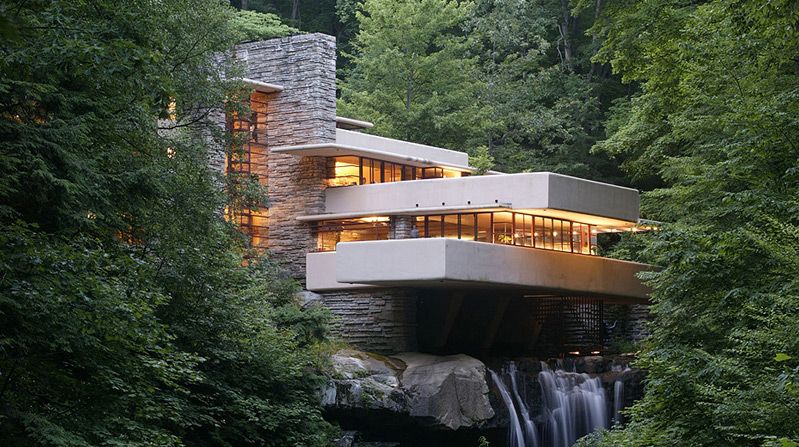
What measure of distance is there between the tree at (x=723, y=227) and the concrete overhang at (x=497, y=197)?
422 centimetres

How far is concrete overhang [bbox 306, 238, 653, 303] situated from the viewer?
27.2 m

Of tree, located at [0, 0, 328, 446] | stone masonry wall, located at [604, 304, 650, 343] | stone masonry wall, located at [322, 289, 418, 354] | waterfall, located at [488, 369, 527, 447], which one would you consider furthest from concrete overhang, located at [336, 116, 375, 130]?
tree, located at [0, 0, 328, 446]

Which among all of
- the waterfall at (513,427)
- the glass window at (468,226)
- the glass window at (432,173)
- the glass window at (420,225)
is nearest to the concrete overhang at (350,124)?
the glass window at (432,173)

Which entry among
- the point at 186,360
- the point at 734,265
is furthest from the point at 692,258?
the point at 186,360

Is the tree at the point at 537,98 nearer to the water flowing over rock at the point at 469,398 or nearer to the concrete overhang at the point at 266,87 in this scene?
the concrete overhang at the point at 266,87

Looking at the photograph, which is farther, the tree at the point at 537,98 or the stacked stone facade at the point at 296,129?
the tree at the point at 537,98

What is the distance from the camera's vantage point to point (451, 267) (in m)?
27.0

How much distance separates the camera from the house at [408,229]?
28906 mm

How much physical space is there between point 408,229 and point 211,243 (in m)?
12.4

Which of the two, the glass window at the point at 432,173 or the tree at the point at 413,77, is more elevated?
the tree at the point at 413,77

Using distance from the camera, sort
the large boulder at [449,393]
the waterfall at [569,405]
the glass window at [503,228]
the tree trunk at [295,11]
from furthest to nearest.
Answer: the tree trunk at [295,11] < the glass window at [503,228] < the waterfall at [569,405] < the large boulder at [449,393]

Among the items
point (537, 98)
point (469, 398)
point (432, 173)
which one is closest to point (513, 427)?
point (469, 398)

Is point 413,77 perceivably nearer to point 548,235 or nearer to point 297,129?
point 297,129

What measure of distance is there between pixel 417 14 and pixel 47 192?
100 ft
